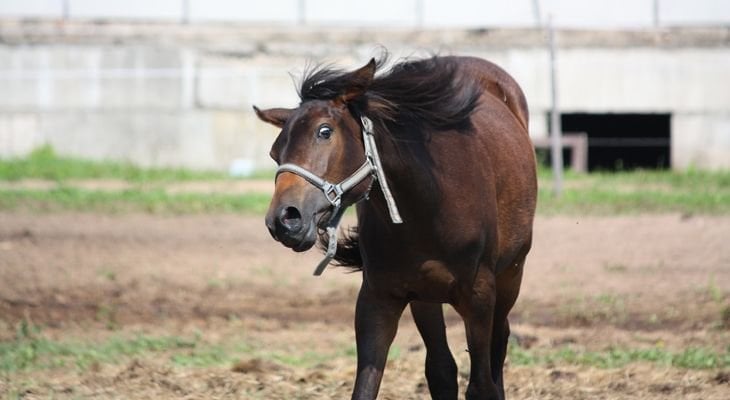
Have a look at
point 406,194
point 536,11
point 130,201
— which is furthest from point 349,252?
point 536,11

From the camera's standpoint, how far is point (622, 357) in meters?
7.93

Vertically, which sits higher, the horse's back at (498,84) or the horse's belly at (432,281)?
the horse's back at (498,84)

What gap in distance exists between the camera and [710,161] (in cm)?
1950

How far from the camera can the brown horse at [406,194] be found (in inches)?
199

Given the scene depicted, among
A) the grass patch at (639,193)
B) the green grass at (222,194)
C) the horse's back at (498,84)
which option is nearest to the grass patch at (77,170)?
the green grass at (222,194)

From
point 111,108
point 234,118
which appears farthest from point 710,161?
point 111,108

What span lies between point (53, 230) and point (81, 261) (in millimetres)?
1853

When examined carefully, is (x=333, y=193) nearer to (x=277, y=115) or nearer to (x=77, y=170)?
(x=277, y=115)

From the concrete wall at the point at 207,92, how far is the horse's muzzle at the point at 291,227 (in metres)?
14.4

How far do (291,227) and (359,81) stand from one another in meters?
0.72

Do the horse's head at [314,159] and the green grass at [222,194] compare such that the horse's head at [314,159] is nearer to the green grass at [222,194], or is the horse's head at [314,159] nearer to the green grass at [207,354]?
the green grass at [207,354]

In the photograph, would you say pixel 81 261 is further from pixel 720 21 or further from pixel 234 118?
pixel 720 21

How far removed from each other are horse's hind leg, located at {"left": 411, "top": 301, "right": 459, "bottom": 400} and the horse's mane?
2.18ft

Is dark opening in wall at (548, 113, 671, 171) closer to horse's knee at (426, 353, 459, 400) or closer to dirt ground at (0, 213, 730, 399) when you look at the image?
dirt ground at (0, 213, 730, 399)
